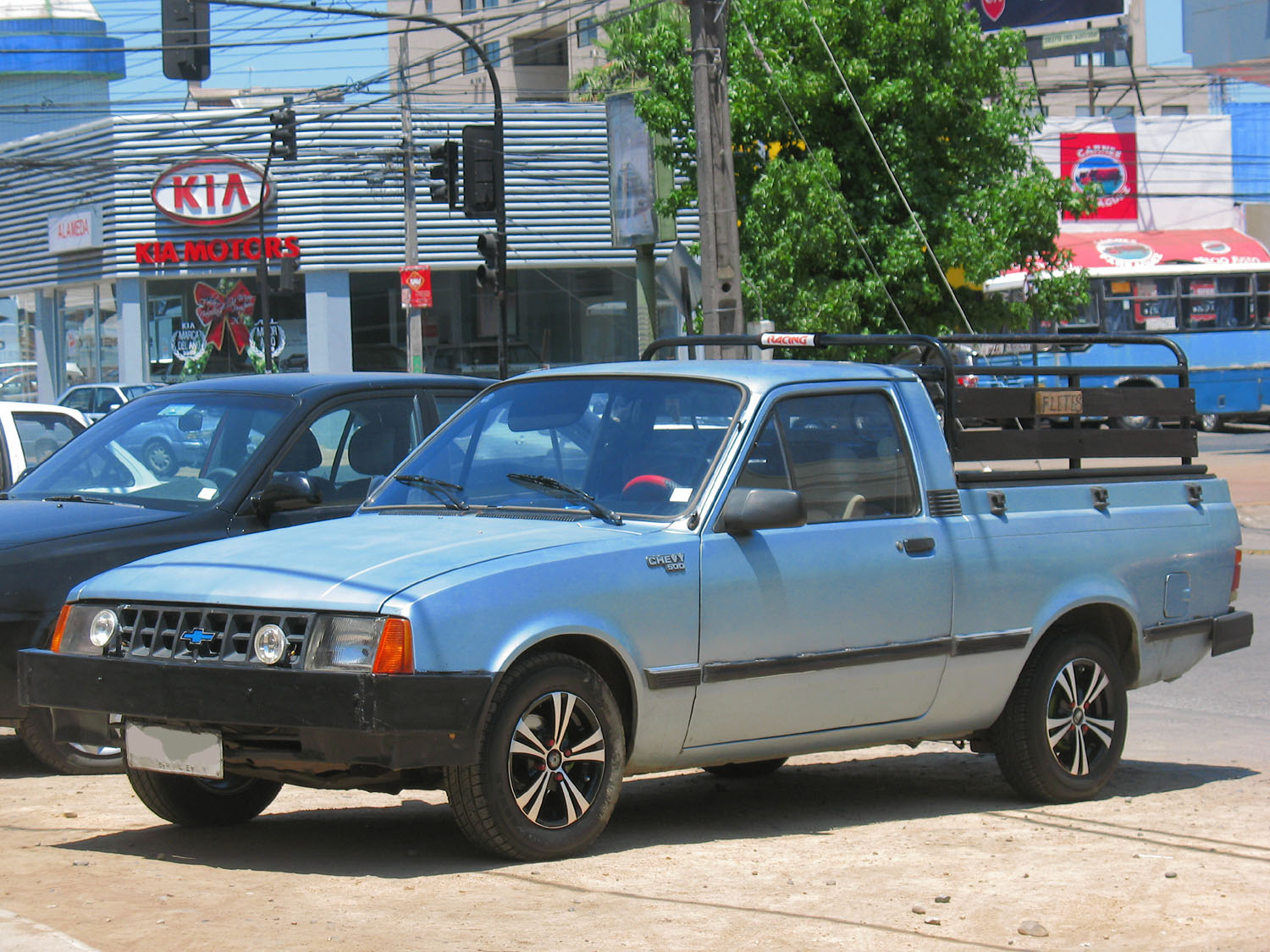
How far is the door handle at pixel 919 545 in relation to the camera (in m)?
6.14

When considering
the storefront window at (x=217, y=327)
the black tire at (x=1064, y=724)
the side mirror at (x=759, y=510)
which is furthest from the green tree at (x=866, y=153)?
the side mirror at (x=759, y=510)

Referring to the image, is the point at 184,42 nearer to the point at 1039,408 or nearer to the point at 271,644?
the point at 1039,408

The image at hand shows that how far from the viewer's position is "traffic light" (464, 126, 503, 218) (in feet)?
73.9

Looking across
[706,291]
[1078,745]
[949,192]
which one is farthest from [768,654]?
[949,192]

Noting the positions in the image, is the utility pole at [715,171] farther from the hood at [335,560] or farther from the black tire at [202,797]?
the hood at [335,560]

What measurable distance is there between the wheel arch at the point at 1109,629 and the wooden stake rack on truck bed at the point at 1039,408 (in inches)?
21.4

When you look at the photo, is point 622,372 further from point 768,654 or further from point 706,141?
point 706,141

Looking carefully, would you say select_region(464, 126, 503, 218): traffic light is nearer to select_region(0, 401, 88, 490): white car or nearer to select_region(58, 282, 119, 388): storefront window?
select_region(0, 401, 88, 490): white car

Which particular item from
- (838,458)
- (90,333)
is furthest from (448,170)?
(90,333)

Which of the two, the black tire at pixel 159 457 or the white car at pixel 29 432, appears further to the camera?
the white car at pixel 29 432

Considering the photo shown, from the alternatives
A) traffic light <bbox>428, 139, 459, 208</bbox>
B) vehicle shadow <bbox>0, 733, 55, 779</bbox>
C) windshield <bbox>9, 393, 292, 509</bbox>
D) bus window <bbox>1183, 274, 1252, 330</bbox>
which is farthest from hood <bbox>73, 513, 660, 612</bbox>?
bus window <bbox>1183, 274, 1252, 330</bbox>

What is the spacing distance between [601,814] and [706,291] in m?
11.5

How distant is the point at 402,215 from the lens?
132ft

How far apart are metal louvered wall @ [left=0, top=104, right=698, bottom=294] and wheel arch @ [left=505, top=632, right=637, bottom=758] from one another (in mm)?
34327
